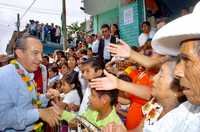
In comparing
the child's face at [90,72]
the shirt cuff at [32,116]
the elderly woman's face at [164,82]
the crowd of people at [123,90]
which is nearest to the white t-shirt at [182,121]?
the crowd of people at [123,90]

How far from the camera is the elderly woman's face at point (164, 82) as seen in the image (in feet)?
9.40

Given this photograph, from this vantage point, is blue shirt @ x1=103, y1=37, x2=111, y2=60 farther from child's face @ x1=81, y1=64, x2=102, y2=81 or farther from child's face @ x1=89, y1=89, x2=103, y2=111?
child's face @ x1=89, y1=89, x2=103, y2=111

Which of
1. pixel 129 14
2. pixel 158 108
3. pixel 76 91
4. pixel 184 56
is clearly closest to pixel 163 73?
pixel 158 108

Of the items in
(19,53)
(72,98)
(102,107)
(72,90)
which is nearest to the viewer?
(102,107)

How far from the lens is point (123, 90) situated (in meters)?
3.44

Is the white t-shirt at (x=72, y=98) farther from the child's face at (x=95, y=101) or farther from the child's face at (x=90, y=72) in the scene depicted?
the child's face at (x=95, y=101)

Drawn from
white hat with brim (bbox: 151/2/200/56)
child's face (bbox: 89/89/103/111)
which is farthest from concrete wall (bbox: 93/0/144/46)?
white hat with brim (bbox: 151/2/200/56)

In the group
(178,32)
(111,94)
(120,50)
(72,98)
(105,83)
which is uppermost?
(178,32)

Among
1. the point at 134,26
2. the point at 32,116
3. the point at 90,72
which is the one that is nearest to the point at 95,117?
the point at 32,116

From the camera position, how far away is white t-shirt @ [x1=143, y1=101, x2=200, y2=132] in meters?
1.97

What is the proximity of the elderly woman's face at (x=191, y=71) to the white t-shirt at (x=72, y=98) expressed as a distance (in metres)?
3.59

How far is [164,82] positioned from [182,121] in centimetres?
84

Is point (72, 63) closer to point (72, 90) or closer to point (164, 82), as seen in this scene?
point (72, 90)

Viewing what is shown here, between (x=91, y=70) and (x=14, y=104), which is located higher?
(x=91, y=70)
